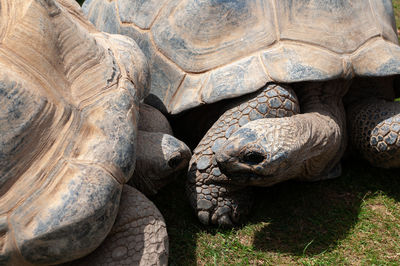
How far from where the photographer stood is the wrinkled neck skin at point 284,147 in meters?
2.38

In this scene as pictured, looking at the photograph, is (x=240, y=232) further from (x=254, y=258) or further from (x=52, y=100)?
(x=52, y=100)

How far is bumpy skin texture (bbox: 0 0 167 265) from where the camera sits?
1.83 metres

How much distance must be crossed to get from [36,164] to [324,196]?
1.85m

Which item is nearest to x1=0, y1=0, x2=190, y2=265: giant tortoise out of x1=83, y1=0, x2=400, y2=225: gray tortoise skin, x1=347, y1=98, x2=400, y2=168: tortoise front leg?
Result: x1=83, y1=0, x2=400, y2=225: gray tortoise skin

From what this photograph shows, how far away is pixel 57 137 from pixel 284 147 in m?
1.11

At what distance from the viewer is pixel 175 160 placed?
2521 millimetres

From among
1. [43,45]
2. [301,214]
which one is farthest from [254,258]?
[43,45]

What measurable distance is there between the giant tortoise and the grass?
1.56ft

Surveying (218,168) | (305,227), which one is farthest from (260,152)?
(305,227)

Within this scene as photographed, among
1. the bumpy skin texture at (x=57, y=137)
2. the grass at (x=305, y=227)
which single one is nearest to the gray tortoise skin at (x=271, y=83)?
the grass at (x=305, y=227)

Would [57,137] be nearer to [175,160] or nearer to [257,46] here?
[175,160]

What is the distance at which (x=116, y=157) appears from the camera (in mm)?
2043

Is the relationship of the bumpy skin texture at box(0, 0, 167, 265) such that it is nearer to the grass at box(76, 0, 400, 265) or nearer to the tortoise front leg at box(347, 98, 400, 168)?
the grass at box(76, 0, 400, 265)

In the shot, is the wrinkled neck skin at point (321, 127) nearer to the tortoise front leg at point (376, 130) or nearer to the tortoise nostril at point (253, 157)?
the tortoise front leg at point (376, 130)
